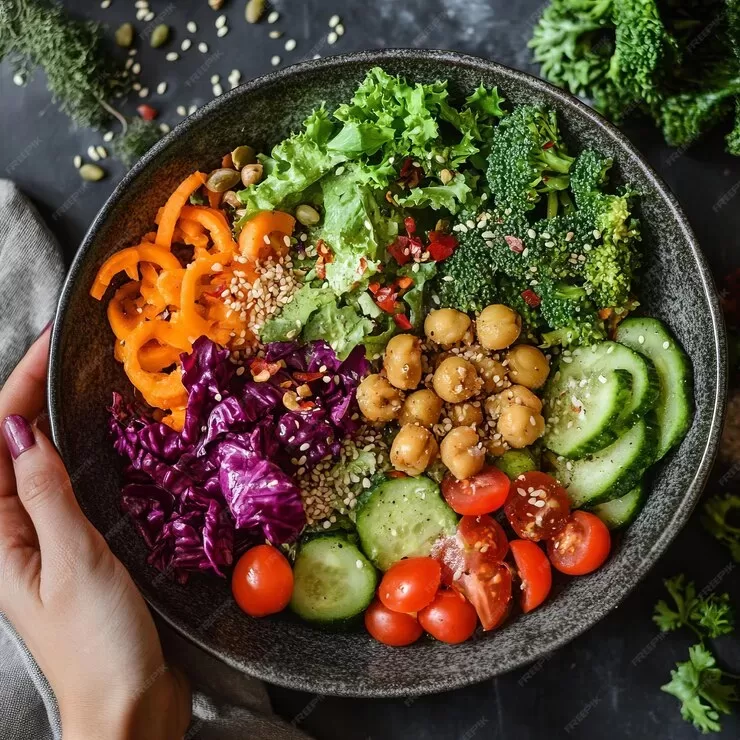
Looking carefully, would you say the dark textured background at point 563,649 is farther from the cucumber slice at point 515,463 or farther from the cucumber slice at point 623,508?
the cucumber slice at point 515,463

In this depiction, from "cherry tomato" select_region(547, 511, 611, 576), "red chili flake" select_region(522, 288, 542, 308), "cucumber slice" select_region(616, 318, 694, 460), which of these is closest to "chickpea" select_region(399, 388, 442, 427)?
"red chili flake" select_region(522, 288, 542, 308)

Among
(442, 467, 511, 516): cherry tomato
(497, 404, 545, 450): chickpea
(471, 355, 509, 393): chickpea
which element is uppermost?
(471, 355, 509, 393): chickpea

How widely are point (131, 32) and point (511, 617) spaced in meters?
2.41

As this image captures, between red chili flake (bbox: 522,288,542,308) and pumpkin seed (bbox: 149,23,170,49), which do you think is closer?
red chili flake (bbox: 522,288,542,308)

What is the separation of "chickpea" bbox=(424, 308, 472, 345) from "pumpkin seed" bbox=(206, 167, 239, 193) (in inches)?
30.1

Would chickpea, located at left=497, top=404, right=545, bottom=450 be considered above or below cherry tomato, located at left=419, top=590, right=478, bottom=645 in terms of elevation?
above

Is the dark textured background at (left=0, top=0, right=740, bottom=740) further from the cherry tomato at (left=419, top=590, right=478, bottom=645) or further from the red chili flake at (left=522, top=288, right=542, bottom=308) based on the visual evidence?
the red chili flake at (left=522, top=288, right=542, bottom=308)

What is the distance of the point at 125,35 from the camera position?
9.51 feet

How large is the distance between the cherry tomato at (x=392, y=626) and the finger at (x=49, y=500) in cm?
92

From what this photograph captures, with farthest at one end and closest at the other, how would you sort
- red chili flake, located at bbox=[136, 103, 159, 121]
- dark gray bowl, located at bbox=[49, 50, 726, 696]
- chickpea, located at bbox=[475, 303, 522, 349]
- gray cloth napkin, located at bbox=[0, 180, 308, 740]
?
1. red chili flake, located at bbox=[136, 103, 159, 121]
2. gray cloth napkin, located at bbox=[0, 180, 308, 740]
3. chickpea, located at bbox=[475, 303, 522, 349]
4. dark gray bowl, located at bbox=[49, 50, 726, 696]

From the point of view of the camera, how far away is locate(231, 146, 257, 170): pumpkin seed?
8.36 feet

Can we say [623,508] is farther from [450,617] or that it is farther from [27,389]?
[27,389]

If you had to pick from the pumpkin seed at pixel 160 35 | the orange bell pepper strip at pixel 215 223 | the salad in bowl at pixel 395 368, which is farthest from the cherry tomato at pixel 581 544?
the pumpkin seed at pixel 160 35

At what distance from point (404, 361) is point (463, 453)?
327 millimetres
